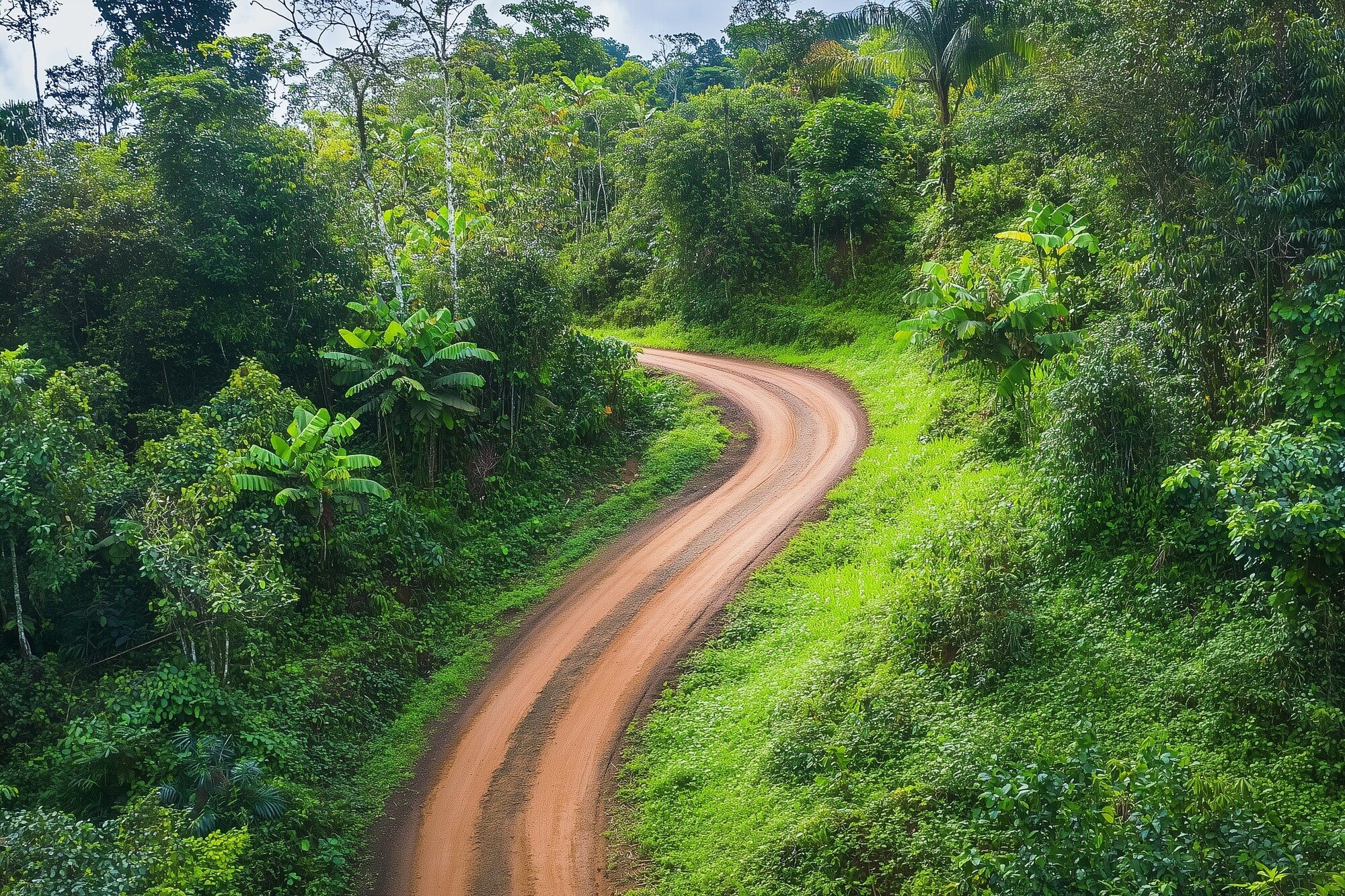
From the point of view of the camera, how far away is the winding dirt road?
10.3 meters

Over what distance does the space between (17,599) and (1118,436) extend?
14.5 metres

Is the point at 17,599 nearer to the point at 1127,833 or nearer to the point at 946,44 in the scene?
the point at 1127,833

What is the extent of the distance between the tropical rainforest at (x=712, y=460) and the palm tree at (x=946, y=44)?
4.7 inches

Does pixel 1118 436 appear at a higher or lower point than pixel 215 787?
higher

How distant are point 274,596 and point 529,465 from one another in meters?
7.86

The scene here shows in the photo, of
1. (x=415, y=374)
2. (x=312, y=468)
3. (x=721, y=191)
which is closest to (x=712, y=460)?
(x=415, y=374)

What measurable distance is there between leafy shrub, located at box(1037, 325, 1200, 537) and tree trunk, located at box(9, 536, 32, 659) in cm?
1377

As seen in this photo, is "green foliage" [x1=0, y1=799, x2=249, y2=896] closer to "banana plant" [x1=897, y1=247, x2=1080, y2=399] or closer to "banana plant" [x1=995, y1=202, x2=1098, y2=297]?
"banana plant" [x1=897, y1=247, x2=1080, y2=399]

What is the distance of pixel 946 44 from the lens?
75.0 feet

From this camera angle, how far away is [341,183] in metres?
19.8

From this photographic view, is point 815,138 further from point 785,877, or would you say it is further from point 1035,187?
point 785,877

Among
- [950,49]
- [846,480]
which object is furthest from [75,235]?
[950,49]

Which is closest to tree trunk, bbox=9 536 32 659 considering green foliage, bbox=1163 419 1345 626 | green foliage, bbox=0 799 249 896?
green foliage, bbox=0 799 249 896

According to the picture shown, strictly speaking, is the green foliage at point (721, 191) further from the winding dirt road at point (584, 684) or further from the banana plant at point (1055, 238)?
the banana plant at point (1055, 238)
